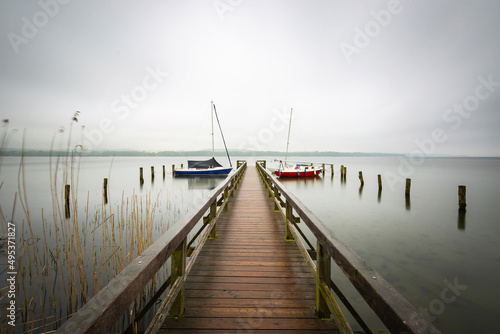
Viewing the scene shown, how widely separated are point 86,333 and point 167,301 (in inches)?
36.3

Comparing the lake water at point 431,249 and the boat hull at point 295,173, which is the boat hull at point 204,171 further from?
the lake water at point 431,249

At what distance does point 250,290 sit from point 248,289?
3cm

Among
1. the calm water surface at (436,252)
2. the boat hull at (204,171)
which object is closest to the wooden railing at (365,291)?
the calm water surface at (436,252)

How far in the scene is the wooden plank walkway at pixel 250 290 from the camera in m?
1.94

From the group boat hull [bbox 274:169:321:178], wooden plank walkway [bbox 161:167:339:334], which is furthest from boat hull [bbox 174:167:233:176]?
wooden plank walkway [bbox 161:167:339:334]

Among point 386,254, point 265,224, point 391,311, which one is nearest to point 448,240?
point 386,254

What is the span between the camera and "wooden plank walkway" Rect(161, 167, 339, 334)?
1.94 metres

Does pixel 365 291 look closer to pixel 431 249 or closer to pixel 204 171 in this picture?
pixel 431 249

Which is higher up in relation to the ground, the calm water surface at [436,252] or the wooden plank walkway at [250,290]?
the wooden plank walkway at [250,290]

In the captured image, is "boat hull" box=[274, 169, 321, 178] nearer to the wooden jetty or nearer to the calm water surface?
the calm water surface

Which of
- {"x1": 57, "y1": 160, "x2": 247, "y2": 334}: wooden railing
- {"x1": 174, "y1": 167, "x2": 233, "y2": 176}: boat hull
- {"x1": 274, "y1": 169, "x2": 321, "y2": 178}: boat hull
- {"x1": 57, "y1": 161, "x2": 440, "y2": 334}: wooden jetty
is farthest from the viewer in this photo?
{"x1": 274, "y1": 169, "x2": 321, "y2": 178}: boat hull

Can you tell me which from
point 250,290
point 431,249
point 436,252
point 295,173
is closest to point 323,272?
point 250,290

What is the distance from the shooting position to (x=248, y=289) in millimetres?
2480

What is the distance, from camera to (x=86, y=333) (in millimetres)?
860
